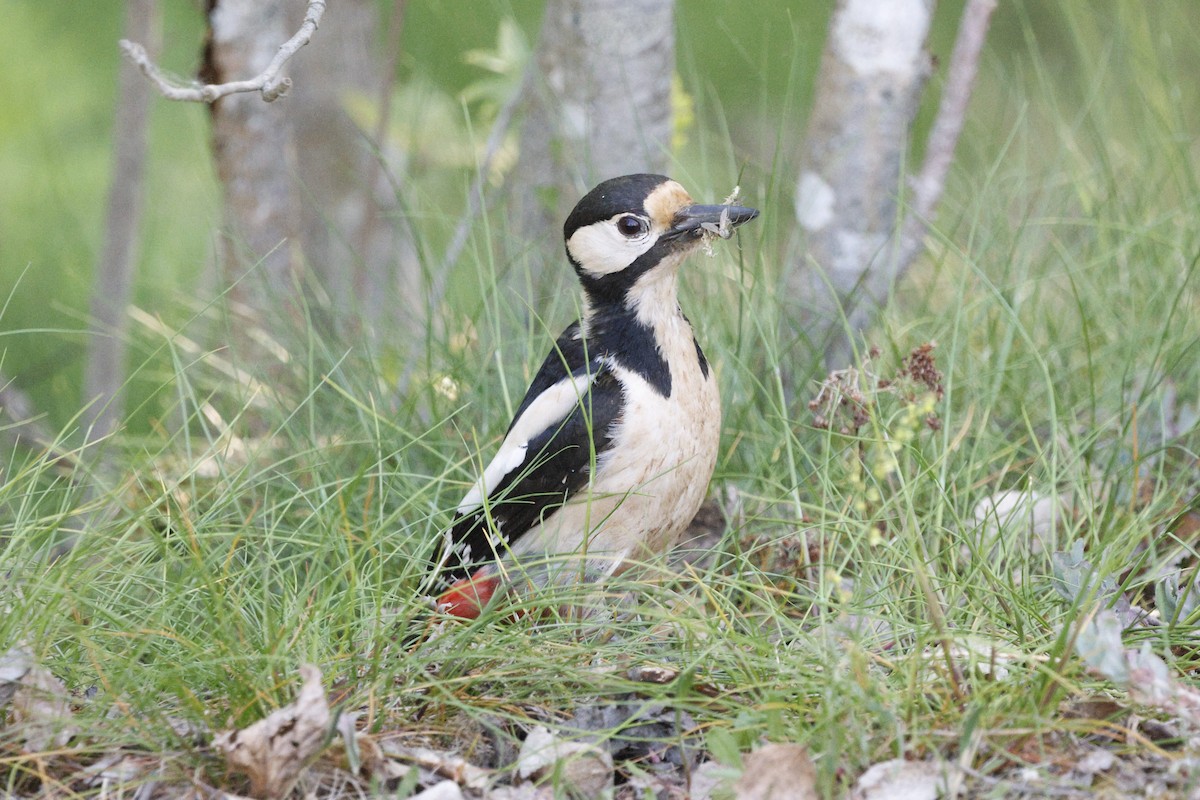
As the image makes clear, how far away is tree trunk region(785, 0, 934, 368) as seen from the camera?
3736mm

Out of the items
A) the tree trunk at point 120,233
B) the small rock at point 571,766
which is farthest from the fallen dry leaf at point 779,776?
the tree trunk at point 120,233

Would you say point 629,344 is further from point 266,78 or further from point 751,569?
point 266,78

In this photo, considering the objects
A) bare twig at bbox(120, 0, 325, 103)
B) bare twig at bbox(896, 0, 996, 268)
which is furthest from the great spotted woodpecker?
bare twig at bbox(896, 0, 996, 268)

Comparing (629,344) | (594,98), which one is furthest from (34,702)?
(594,98)

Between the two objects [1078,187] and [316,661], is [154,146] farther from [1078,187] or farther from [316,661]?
[316,661]

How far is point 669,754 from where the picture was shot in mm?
2283

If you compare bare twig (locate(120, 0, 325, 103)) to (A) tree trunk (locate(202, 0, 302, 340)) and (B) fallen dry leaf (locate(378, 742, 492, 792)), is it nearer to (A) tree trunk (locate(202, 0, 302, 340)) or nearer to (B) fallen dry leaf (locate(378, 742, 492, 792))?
(B) fallen dry leaf (locate(378, 742, 492, 792))

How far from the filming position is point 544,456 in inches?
112

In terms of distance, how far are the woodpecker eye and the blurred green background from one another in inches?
70.2

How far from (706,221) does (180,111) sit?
19.2ft

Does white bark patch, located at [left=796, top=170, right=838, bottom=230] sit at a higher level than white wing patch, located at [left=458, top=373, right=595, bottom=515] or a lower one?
higher

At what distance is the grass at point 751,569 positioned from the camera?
6.98 feet

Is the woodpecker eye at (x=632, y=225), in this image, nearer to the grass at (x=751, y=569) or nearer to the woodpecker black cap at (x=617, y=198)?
the woodpecker black cap at (x=617, y=198)

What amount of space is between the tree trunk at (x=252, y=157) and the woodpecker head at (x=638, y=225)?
158 cm
